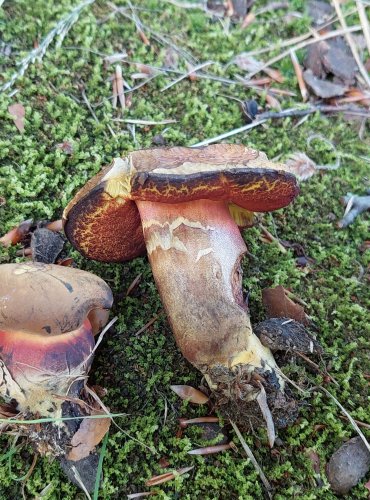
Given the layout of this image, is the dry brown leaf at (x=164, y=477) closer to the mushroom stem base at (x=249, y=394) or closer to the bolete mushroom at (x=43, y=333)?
the mushroom stem base at (x=249, y=394)

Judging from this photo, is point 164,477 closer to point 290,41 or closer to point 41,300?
point 41,300

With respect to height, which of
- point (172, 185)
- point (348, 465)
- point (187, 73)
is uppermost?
point (172, 185)

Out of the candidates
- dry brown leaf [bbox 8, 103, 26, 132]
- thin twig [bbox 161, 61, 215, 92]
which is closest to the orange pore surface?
dry brown leaf [bbox 8, 103, 26, 132]

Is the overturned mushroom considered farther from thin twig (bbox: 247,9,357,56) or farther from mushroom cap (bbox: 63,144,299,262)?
thin twig (bbox: 247,9,357,56)

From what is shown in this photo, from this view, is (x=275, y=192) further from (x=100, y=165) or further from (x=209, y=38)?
(x=209, y=38)

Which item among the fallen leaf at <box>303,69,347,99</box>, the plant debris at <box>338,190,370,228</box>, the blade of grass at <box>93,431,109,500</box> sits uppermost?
the fallen leaf at <box>303,69,347,99</box>

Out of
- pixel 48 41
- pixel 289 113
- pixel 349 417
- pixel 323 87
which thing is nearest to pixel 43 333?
pixel 349 417
